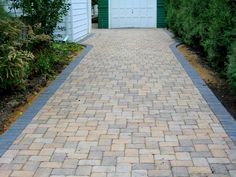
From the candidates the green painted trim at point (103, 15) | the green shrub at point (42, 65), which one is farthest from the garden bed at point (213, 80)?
the green painted trim at point (103, 15)

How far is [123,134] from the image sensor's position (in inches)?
169

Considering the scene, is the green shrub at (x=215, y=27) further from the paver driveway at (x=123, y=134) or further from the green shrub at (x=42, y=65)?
the green shrub at (x=42, y=65)

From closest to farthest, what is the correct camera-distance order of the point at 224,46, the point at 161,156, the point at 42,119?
1. the point at 161,156
2. the point at 42,119
3. the point at 224,46

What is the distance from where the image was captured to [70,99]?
5746 millimetres

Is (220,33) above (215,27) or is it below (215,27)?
below

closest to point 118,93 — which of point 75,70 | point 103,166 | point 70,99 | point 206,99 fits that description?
point 70,99

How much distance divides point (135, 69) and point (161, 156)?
176 inches

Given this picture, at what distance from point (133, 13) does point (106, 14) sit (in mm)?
1367

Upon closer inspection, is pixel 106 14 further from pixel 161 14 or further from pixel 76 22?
pixel 76 22

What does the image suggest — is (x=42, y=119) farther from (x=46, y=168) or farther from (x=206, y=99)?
(x=206, y=99)

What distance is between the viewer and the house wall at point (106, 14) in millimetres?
18739

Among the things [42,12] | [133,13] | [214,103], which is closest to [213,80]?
[214,103]

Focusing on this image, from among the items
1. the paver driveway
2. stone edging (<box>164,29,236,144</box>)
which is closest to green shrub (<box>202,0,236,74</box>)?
stone edging (<box>164,29,236,144</box>)

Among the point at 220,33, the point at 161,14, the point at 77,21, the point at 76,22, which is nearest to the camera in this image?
the point at 220,33
